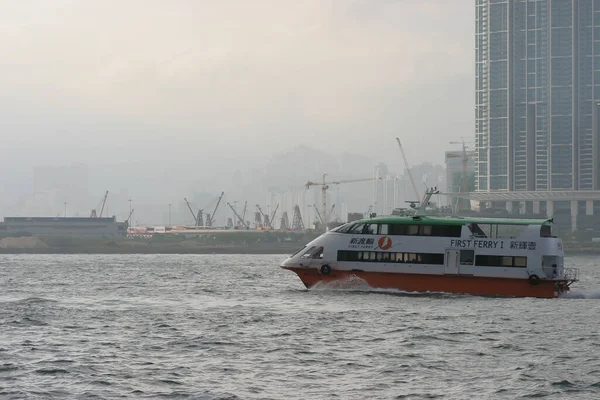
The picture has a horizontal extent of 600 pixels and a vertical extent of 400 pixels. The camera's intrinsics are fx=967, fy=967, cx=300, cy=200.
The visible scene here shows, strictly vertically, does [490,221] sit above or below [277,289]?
above

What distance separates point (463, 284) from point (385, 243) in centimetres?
631

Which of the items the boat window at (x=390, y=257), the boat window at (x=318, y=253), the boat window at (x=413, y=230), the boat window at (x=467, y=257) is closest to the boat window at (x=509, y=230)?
the boat window at (x=467, y=257)

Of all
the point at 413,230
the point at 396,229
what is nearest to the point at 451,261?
the point at 413,230

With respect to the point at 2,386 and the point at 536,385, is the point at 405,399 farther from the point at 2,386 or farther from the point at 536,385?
the point at 2,386

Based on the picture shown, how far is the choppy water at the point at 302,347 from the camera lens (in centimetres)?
3362

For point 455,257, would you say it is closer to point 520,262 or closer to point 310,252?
point 520,262

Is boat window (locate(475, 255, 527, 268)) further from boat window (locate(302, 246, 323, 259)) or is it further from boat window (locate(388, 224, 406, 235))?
boat window (locate(302, 246, 323, 259))

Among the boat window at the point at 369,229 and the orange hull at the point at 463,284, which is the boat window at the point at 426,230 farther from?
the boat window at the point at 369,229

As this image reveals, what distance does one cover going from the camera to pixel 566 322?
178 feet

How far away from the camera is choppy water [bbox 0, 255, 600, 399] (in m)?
33.6

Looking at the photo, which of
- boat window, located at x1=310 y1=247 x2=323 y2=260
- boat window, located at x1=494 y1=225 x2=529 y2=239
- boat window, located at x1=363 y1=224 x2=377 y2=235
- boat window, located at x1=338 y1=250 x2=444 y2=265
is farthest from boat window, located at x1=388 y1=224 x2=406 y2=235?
boat window, located at x1=494 y1=225 x2=529 y2=239

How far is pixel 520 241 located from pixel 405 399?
3955 centimetres

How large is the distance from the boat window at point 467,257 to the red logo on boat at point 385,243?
5224mm

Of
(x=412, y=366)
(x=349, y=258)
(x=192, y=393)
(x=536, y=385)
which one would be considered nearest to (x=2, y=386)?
(x=192, y=393)
